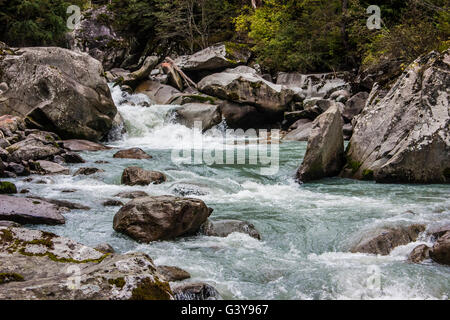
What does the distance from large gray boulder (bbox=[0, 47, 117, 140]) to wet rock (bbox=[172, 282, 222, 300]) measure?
1136cm

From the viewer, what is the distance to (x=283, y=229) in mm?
6684

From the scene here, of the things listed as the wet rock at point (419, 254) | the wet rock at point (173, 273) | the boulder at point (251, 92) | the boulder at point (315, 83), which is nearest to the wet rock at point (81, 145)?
the boulder at point (251, 92)

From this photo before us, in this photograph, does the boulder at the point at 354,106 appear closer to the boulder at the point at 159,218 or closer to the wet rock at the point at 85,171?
the wet rock at the point at 85,171

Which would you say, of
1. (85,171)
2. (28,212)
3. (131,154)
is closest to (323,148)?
(85,171)

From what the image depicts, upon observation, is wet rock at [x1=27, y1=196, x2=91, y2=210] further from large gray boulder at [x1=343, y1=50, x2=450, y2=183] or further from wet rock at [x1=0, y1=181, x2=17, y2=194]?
large gray boulder at [x1=343, y1=50, x2=450, y2=183]

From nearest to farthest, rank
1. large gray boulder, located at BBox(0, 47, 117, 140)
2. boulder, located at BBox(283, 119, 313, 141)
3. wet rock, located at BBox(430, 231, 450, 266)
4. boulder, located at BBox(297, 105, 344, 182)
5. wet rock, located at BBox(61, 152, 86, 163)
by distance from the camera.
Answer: wet rock, located at BBox(430, 231, 450, 266)
boulder, located at BBox(297, 105, 344, 182)
wet rock, located at BBox(61, 152, 86, 163)
large gray boulder, located at BBox(0, 47, 117, 140)
boulder, located at BBox(283, 119, 313, 141)

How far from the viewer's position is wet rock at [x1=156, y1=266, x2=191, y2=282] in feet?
14.9

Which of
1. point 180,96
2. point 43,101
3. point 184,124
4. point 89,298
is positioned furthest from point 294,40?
point 89,298

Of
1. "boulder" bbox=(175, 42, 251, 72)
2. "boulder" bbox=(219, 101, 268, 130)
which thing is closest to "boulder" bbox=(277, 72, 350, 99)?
"boulder" bbox=(219, 101, 268, 130)

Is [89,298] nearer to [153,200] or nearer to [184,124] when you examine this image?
[153,200]

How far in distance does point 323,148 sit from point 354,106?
326 inches

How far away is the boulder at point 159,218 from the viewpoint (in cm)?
598

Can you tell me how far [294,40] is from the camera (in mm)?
24922

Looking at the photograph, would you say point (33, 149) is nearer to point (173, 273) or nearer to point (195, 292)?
point (173, 273)
